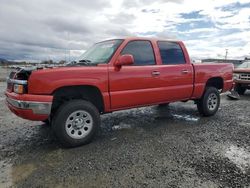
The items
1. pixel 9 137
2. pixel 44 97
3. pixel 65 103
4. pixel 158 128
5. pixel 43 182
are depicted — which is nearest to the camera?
pixel 43 182

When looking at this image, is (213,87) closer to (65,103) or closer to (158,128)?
(158,128)

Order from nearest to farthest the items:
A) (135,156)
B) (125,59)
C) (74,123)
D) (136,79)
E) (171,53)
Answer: (135,156), (74,123), (125,59), (136,79), (171,53)

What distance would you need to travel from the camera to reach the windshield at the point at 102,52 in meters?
4.85

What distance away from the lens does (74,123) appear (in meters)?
4.29

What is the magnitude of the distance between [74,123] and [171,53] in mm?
3001

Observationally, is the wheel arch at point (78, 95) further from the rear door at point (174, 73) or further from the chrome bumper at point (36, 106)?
the rear door at point (174, 73)

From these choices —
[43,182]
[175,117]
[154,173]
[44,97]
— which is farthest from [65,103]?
[175,117]

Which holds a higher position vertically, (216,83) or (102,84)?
(102,84)

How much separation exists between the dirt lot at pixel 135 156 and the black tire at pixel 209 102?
504mm

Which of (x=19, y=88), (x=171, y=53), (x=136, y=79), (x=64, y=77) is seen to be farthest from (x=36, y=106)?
(x=171, y=53)

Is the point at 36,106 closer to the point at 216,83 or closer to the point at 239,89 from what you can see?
the point at 216,83

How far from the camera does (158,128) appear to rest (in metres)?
5.52

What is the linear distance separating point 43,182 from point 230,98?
30.0 feet

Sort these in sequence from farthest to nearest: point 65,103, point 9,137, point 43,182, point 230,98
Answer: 1. point 230,98
2. point 9,137
3. point 65,103
4. point 43,182
